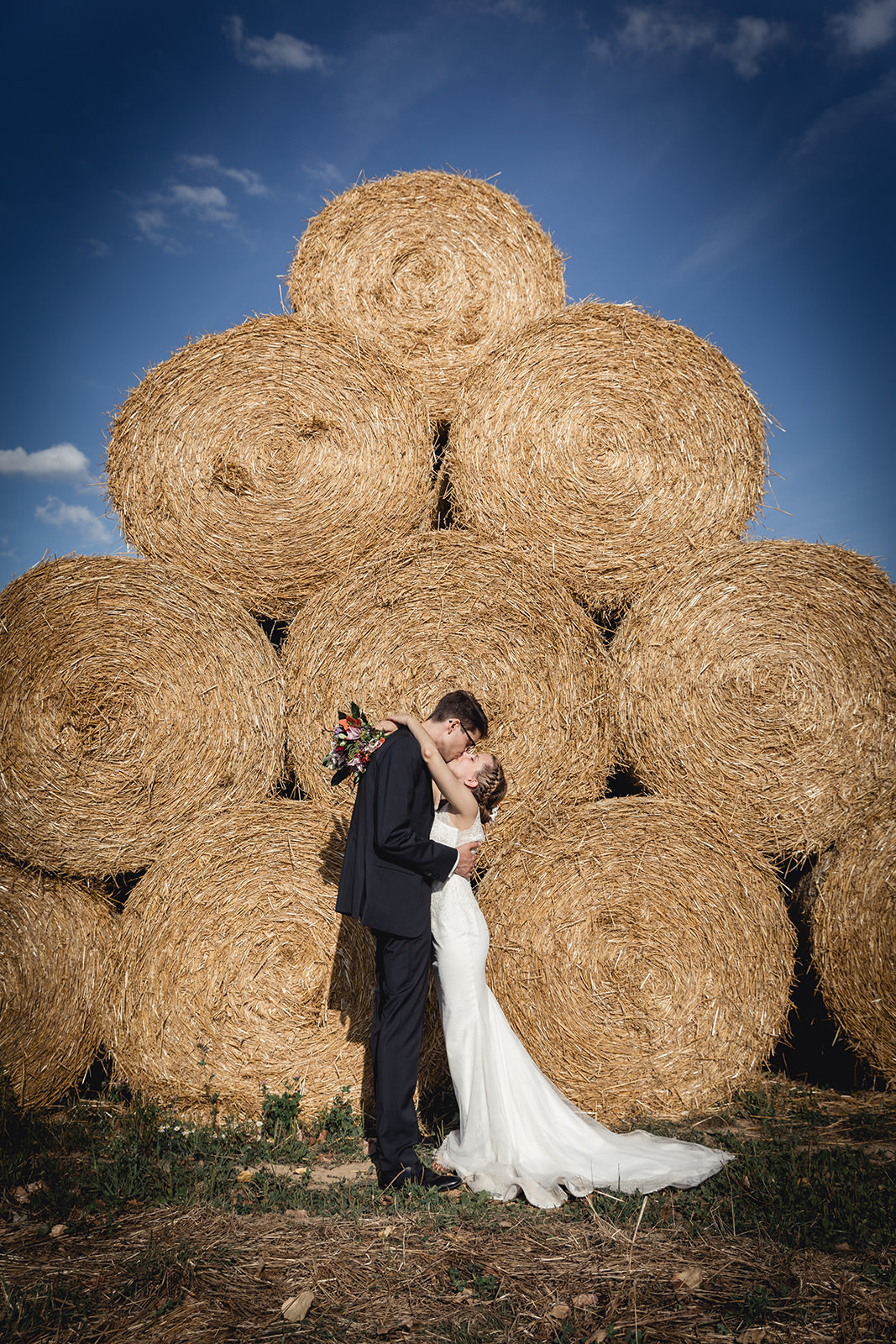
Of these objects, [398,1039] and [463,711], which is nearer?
[398,1039]

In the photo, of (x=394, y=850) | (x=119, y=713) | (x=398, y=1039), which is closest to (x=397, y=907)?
(x=394, y=850)

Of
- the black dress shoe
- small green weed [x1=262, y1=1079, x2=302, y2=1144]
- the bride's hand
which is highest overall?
the bride's hand

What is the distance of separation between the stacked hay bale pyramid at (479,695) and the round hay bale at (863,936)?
2 cm

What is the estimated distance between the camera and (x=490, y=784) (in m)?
4.06

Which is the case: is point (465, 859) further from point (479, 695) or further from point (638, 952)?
point (638, 952)

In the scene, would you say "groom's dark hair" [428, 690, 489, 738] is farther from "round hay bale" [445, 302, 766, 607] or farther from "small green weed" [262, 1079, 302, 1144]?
"small green weed" [262, 1079, 302, 1144]

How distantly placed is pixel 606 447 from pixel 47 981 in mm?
3984

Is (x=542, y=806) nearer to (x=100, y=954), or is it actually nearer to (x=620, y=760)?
(x=620, y=760)

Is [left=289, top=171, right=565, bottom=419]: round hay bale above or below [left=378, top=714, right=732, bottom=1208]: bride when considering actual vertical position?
above

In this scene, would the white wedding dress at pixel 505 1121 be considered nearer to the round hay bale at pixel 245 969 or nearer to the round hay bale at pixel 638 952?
the round hay bale at pixel 638 952

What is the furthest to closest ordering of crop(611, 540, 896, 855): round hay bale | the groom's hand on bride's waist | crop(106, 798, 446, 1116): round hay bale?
crop(611, 540, 896, 855): round hay bale, crop(106, 798, 446, 1116): round hay bale, the groom's hand on bride's waist

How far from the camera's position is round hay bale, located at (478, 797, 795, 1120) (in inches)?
166

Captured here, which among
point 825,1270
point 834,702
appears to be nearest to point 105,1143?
point 825,1270

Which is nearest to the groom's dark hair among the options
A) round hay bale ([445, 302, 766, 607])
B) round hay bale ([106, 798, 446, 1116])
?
round hay bale ([106, 798, 446, 1116])
